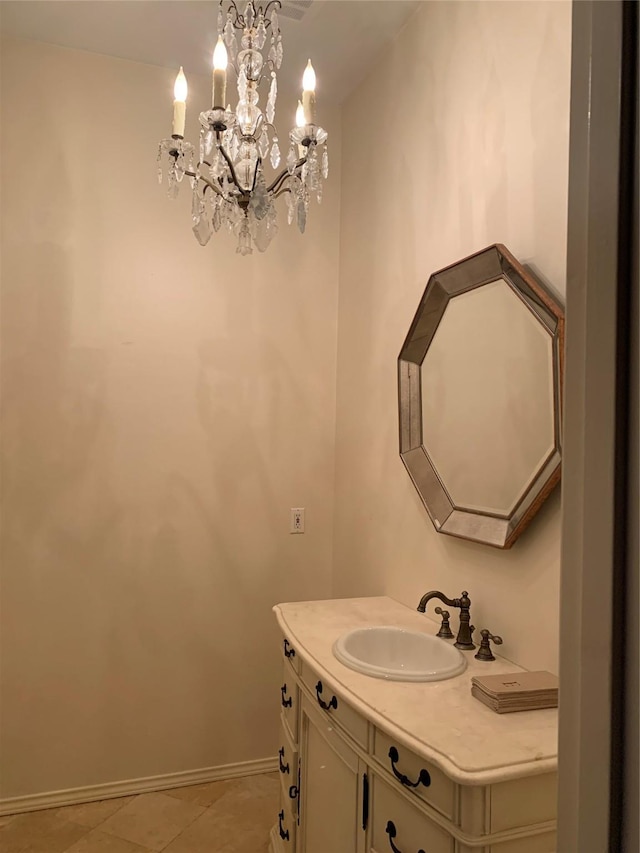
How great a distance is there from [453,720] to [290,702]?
2.73 ft

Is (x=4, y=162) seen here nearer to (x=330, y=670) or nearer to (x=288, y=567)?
(x=288, y=567)

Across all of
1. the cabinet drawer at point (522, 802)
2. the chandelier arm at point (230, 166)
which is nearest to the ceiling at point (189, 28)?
the chandelier arm at point (230, 166)

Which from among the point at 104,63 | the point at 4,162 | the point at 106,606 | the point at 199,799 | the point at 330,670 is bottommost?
the point at 199,799

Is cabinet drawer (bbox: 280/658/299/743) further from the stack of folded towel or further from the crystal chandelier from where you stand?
the crystal chandelier

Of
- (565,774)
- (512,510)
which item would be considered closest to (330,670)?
(512,510)

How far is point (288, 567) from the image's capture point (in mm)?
2850

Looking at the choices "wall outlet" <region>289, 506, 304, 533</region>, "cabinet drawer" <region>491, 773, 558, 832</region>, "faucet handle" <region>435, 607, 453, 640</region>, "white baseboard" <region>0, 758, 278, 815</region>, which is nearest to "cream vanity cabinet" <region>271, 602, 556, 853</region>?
"cabinet drawer" <region>491, 773, 558, 832</region>

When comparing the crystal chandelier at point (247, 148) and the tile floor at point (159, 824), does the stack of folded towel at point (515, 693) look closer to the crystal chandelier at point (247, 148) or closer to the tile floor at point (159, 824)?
the crystal chandelier at point (247, 148)

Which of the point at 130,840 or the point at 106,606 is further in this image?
the point at 106,606

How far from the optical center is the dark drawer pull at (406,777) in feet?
3.87

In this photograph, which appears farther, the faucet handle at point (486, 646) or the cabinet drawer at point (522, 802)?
the faucet handle at point (486, 646)

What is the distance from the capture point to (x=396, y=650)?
1814mm

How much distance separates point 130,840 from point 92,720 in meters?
0.48

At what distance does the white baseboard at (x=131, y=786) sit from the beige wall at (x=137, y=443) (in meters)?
0.04
